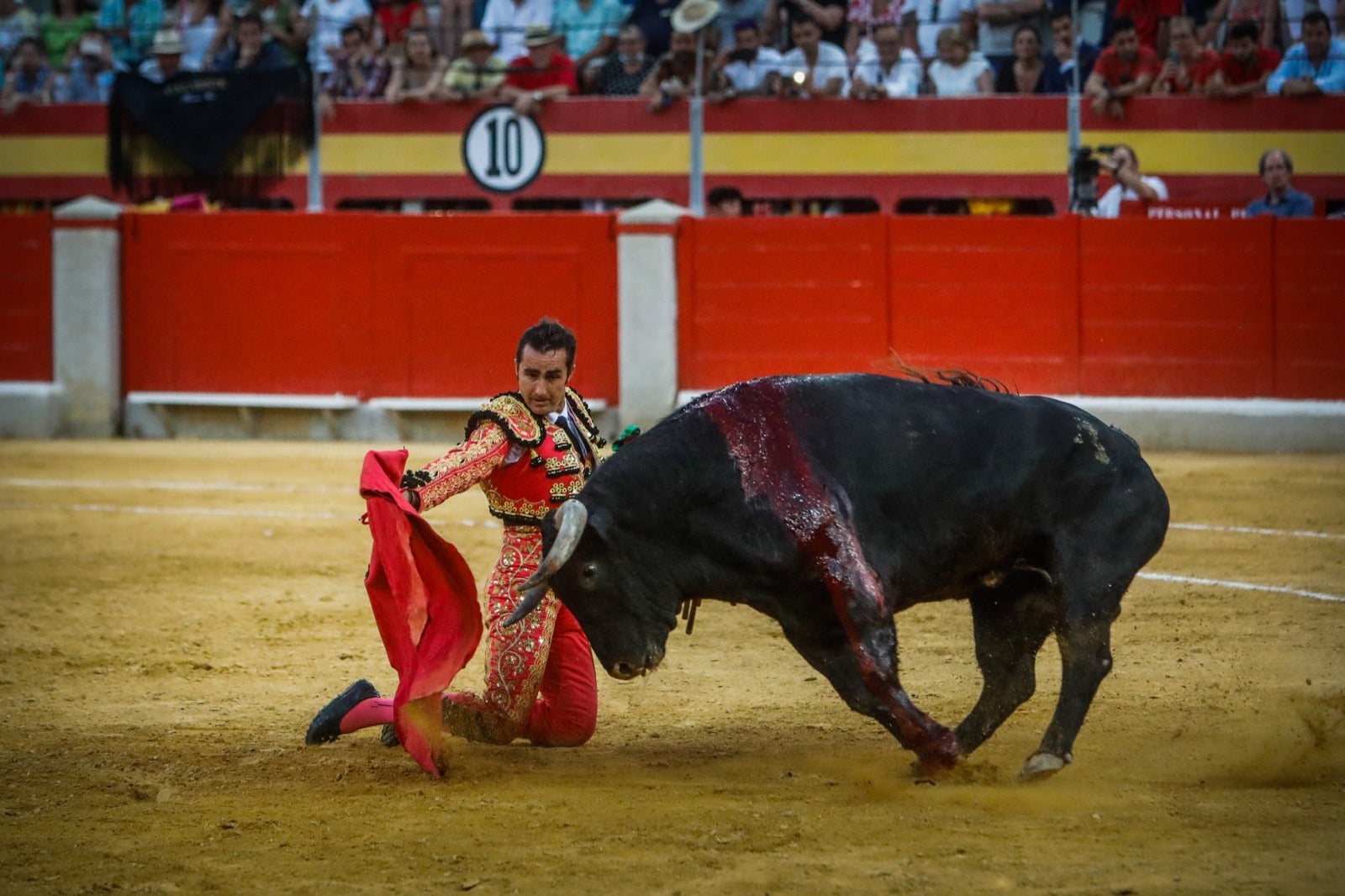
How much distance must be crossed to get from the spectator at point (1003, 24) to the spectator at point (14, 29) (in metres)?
7.18

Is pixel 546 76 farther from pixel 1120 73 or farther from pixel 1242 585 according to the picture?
pixel 1242 585

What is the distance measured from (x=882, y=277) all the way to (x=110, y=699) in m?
6.47

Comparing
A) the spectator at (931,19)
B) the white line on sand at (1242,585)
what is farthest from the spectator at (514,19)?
the white line on sand at (1242,585)

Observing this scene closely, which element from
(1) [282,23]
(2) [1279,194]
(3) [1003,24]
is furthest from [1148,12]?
(1) [282,23]

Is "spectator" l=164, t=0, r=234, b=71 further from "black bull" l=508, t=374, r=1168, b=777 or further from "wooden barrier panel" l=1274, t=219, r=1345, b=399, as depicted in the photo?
"black bull" l=508, t=374, r=1168, b=777

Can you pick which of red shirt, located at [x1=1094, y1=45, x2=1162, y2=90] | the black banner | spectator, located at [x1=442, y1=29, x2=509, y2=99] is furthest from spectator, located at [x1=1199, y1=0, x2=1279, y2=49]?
the black banner

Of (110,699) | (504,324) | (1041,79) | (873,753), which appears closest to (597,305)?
(504,324)

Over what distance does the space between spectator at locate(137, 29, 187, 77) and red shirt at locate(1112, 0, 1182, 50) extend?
21.7 ft

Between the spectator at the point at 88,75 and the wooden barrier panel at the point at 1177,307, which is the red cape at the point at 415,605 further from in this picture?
the spectator at the point at 88,75

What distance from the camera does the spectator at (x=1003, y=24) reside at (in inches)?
416

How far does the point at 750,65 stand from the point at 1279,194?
345 cm

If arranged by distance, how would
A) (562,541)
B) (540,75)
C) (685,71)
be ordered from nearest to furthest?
(562,541) → (685,71) → (540,75)

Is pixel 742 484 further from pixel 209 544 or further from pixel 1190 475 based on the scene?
pixel 1190 475

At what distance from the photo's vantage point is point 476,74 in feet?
38.0
